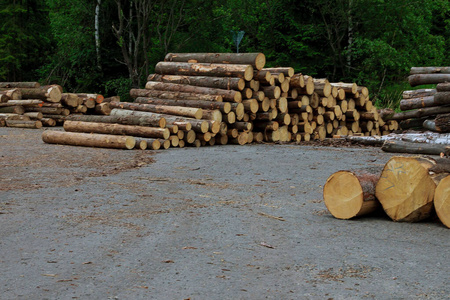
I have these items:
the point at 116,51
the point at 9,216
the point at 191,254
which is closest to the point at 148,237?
the point at 191,254

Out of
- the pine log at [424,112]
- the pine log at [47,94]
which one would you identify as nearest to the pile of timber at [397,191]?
the pine log at [424,112]

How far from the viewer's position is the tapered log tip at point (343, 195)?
612 centimetres

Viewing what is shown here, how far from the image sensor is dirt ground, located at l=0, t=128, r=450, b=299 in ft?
13.4

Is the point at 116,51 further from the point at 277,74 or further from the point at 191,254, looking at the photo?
the point at 191,254

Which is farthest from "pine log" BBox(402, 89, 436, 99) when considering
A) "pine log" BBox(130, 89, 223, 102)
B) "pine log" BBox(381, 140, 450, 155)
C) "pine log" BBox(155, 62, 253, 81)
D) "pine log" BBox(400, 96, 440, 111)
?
"pine log" BBox(130, 89, 223, 102)

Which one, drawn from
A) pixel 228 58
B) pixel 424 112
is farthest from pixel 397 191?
pixel 424 112

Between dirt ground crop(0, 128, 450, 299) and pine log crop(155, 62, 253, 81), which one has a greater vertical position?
pine log crop(155, 62, 253, 81)

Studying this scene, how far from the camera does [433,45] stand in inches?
977

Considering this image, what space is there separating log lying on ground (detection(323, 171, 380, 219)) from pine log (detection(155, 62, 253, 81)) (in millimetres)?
8676

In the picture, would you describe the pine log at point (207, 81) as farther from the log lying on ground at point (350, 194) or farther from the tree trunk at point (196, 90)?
the log lying on ground at point (350, 194)

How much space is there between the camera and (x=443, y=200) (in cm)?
573

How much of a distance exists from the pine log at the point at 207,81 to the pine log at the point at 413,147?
419 centimetres

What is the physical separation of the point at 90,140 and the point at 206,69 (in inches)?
161

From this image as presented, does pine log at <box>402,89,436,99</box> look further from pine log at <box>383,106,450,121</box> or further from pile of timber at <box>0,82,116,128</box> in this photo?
pile of timber at <box>0,82,116,128</box>
